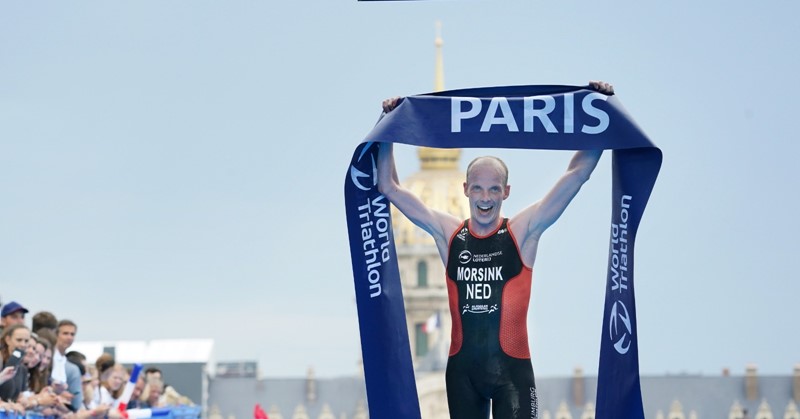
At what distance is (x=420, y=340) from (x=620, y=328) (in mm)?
135477

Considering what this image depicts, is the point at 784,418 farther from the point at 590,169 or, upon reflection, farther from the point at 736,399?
the point at 590,169

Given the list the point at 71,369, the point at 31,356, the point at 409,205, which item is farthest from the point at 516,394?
the point at 71,369

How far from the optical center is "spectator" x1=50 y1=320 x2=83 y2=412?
1734 cm

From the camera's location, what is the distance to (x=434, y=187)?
486 ft

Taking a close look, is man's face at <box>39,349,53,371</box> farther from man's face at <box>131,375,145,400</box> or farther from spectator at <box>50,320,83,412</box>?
man's face at <box>131,375,145,400</box>

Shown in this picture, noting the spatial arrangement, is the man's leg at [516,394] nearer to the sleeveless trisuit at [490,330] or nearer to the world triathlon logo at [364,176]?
the sleeveless trisuit at [490,330]

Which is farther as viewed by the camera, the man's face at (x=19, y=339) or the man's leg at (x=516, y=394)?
the man's face at (x=19, y=339)

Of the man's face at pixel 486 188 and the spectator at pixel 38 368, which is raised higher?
the man's face at pixel 486 188

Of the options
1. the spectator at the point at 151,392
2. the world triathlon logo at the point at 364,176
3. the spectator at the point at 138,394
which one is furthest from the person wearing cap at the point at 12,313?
the world triathlon logo at the point at 364,176

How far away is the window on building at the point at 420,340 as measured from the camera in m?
146

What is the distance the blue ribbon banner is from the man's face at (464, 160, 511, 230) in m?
0.19

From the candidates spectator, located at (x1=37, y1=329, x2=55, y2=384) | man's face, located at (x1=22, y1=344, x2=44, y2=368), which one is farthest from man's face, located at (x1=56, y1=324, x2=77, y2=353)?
man's face, located at (x1=22, y1=344, x2=44, y2=368)

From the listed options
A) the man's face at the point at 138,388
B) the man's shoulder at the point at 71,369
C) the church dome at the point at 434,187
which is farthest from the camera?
the church dome at the point at 434,187

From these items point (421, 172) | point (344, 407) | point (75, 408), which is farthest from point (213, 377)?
point (75, 408)
